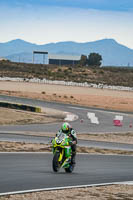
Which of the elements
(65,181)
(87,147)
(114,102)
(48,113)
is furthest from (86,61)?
(65,181)

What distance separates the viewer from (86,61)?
192 meters

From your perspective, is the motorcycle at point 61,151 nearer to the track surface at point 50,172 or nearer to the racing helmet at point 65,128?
the racing helmet at point 65,128

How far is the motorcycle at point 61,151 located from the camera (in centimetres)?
1708

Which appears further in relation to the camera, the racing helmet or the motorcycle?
the racing helmet

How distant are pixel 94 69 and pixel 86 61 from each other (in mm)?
36459

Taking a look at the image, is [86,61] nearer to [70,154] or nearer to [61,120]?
[61,120]

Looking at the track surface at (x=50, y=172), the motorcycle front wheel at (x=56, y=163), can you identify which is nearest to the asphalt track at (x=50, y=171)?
the track surface at (x=50, y=172)

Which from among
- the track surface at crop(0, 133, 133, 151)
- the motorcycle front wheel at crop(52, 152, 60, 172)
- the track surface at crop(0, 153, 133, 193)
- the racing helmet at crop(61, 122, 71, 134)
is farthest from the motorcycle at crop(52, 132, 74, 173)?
the track surface at crop(0, 133, 133, 151)

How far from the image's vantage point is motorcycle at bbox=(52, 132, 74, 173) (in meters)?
17.1

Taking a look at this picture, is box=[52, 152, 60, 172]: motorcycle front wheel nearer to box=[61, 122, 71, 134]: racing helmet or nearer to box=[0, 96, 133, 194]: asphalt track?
box=[0, 96, 133, 194]: asphalt track

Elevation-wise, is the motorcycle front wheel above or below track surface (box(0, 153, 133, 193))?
above

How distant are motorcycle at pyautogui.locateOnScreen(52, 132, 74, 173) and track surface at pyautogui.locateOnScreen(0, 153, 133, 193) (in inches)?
12.4

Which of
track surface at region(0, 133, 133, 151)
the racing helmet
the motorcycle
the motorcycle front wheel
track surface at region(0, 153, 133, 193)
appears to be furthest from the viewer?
track surface at region(0, 133, 133, 151)

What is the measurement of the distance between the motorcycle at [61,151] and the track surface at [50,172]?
31cm
